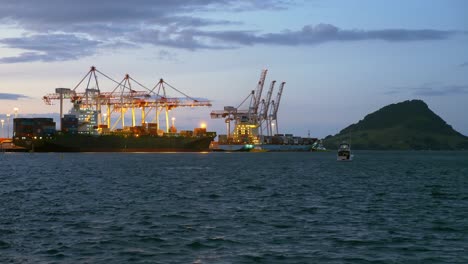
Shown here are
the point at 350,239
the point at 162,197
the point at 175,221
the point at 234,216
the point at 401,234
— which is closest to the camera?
the point at 350,239

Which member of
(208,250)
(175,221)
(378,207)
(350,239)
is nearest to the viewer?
(208,250)

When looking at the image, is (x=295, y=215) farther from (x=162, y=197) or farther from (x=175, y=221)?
(x=162, y=197)

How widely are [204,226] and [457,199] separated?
1012 inches

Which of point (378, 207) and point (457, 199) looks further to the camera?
point (457, 199)

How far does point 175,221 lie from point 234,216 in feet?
12.9

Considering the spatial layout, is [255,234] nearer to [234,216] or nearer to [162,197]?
[234,216]

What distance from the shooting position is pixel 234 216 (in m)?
35.8

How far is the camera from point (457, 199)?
48.5 meters

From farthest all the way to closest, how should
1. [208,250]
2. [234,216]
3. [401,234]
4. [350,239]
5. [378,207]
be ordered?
[378,207]
[234,216]
[401,234]
[350,239]
[208,250]

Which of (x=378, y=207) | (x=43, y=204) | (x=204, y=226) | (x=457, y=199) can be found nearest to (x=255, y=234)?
(x=204, y=226)

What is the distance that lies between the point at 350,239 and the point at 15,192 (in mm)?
36346

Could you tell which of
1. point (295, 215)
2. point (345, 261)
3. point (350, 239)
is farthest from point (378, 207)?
point (345, 261)

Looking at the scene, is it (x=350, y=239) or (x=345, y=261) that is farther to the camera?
(x=350, y=239)

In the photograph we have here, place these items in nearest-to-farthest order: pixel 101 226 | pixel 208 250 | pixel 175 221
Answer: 1. pixel 208 250
2. pixel 101 226
3. pixel 175 221
